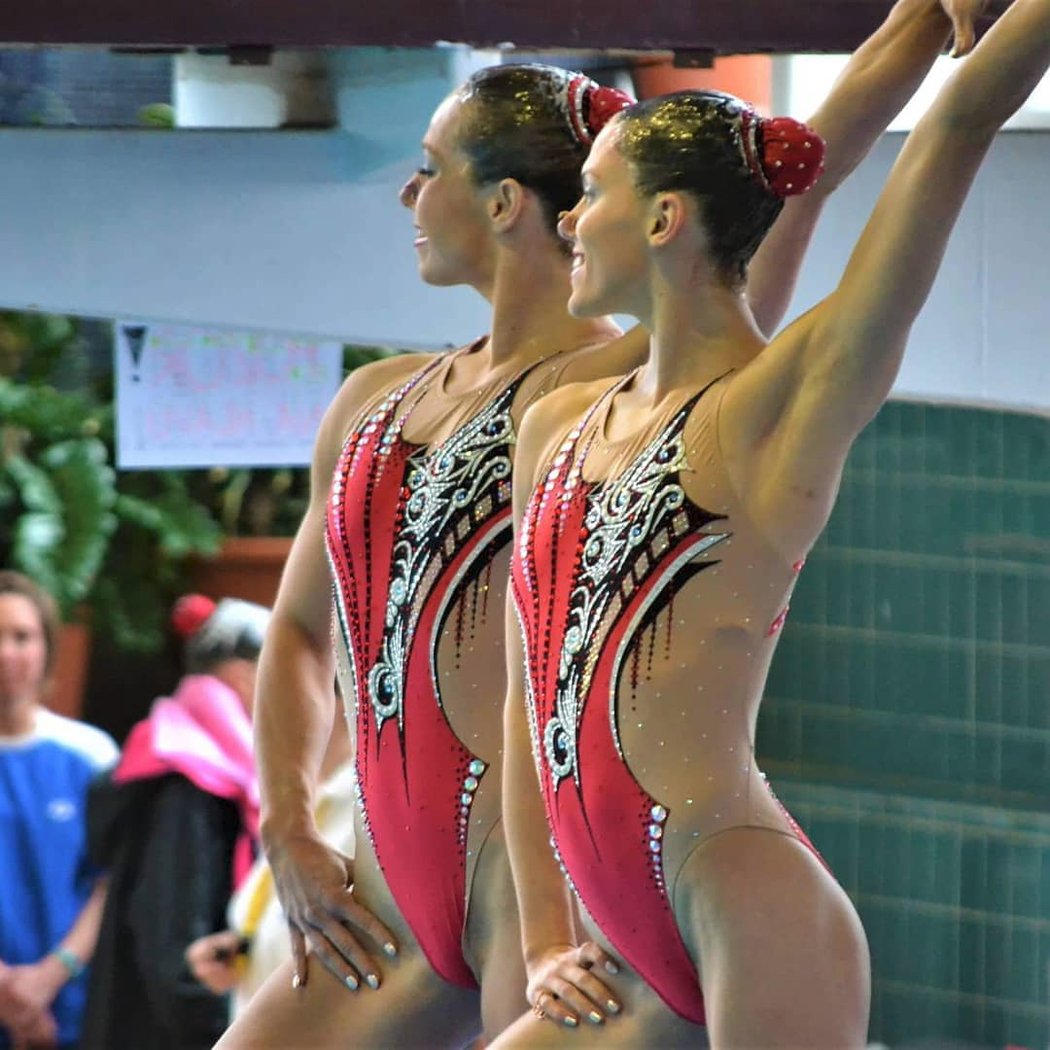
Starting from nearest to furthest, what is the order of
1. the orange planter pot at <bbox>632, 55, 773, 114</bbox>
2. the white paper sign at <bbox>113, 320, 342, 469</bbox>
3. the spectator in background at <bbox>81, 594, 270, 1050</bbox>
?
the orange planter pot at <bbox>632, 55, 773, 114</bbox> → the spectator in background at <bbox>81, 594, 270, 1050</bbox> → the white paper sign at <bbox>113, 320, 342, 469</bbox>

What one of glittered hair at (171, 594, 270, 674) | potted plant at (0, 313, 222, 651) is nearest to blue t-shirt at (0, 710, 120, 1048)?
glittered hair at (171, 594, 270, 674)

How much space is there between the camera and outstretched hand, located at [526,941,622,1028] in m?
2.20

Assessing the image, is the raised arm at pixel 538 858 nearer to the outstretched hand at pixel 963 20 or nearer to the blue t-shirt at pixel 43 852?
the outstretched hand at pixel 963 20

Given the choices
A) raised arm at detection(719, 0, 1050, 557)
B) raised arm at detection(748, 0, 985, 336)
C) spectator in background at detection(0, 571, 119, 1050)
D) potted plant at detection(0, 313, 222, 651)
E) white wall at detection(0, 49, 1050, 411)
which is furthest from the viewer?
potted plant at detection(0, 313, 222, 651)

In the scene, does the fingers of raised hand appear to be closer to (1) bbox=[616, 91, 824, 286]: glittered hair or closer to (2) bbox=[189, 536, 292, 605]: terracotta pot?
(1) bbox=[616, 91, 824, 286]: glittered hair

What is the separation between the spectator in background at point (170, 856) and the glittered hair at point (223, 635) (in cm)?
7

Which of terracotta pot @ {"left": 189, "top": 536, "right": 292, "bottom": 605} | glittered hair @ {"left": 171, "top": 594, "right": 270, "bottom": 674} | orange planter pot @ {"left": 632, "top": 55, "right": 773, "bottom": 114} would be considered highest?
orange planter pot @ {"left": 632, "top": 55, "right": 773, "bottom": 114}

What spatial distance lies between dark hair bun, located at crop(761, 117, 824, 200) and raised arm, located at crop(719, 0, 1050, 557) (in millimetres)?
114

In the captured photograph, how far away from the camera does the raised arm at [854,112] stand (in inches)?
94.3

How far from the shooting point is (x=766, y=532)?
2.13 meters

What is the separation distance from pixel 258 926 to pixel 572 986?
213 centimetres

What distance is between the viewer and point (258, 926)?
425 cm

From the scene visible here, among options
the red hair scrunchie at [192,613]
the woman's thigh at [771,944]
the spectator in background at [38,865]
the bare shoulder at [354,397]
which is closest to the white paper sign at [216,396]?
the red hair scrunchie at [192,613]

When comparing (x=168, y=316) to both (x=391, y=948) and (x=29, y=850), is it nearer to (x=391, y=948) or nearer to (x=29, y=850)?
(x=29, y=850)
